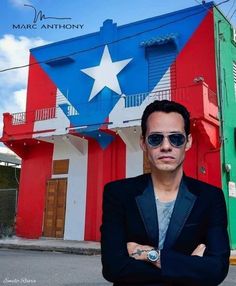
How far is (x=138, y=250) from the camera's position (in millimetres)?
1836

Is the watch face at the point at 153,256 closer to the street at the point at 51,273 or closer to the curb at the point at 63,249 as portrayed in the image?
the street at the point at 51,273

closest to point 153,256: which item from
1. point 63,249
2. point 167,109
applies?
point 167,109

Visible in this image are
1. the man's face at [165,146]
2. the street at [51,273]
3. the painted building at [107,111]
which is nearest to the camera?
the man's face at [165,146]

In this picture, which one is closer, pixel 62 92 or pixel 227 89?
pixel 227 89

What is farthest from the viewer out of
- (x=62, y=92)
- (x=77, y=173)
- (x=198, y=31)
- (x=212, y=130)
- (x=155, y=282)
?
(x=62, y=92)

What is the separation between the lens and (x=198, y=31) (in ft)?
50.1

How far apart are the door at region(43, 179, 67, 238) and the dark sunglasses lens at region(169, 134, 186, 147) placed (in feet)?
49.2

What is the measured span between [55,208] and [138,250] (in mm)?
15348

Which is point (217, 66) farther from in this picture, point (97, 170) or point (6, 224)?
point (6, 224)

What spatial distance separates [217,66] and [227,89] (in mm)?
1062

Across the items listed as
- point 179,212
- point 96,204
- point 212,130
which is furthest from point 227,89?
point 179,212

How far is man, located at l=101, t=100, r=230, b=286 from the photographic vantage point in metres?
1.80

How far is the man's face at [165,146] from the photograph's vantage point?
6.40 feet

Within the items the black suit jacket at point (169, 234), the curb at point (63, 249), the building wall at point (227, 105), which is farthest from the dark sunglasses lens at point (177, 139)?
the building wall at point (227, 105)
